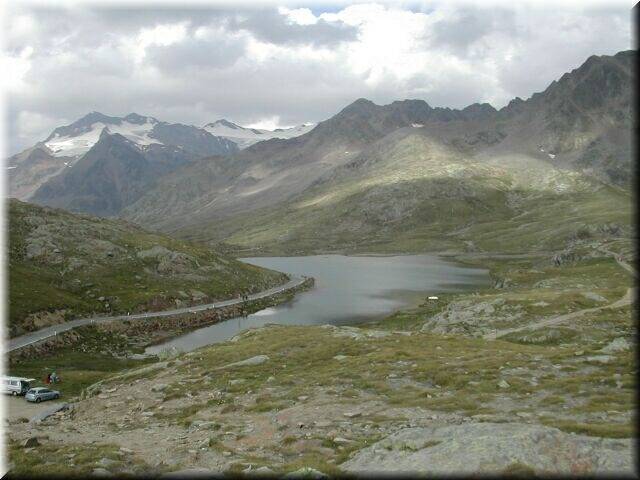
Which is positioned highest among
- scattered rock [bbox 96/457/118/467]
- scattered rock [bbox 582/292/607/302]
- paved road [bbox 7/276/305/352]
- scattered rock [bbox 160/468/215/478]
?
scattered rock [bbox 160/468/215/478]

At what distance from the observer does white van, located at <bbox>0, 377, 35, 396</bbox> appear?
5638cm

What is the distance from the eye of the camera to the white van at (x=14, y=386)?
56.4 metres

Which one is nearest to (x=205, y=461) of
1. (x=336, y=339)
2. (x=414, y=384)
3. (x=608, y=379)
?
(x=414, y=384)

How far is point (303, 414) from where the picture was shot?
30406 millimetres

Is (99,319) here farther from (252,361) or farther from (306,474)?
(306,474)

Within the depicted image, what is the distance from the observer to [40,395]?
178 ft

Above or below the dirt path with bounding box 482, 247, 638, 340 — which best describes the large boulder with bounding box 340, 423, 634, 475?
above

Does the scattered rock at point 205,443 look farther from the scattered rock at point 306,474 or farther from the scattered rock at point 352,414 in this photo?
the scattered rock at point 306,474

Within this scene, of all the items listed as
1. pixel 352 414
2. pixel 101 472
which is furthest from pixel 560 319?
pixel 101 472

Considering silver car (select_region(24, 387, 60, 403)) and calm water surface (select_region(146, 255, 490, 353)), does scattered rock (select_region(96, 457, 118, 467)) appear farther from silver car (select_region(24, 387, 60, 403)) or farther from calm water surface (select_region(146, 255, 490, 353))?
calm water surface (select_region(146, 255, 490, 353))

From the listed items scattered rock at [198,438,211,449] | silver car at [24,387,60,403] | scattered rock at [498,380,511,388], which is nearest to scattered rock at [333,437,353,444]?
scattered rock at [198,438,211,449]

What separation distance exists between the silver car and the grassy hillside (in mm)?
38192

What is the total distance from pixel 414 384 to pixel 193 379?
21.8 m

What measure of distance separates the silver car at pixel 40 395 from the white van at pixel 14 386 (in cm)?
226
